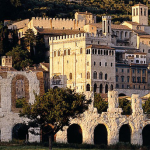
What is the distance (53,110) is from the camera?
6650 cm

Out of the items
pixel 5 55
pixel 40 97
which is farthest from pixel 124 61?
pixel 40 97

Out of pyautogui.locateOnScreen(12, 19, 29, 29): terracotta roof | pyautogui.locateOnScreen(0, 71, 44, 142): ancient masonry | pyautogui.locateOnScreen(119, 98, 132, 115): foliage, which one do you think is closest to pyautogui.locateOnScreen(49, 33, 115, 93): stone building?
pyautogui.locateOnScreen(12, 19, 29, 29): terracotta roof

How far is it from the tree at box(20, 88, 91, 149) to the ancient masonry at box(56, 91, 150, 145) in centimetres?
572

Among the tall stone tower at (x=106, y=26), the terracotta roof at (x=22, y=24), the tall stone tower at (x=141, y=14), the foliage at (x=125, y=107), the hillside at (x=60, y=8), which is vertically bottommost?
the foliage at (x=125, y=107)

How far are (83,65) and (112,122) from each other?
4760cm

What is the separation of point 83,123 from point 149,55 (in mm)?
64381

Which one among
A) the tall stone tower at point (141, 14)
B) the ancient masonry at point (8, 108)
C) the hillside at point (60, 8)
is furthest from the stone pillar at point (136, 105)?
the hillside at point (60, 8)

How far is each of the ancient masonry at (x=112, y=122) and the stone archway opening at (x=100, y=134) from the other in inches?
39.0

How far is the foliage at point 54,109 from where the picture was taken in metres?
66.2

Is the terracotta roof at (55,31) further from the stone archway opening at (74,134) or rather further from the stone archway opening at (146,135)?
the stone archway opening at (74,134)

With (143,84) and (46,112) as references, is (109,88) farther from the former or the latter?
(46,112)

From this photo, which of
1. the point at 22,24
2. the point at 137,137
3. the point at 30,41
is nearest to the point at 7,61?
the point at 30,41

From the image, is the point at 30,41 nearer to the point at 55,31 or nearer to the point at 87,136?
the point at 55,31

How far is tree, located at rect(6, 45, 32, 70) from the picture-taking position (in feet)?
414
